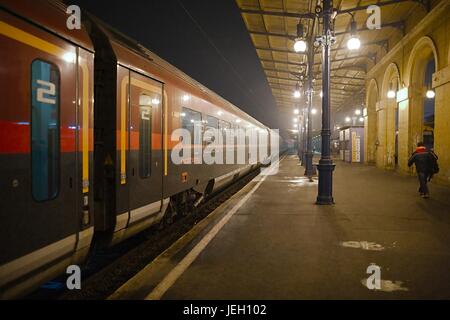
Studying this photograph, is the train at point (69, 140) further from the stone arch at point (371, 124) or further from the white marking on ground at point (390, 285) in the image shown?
the stone arch at point (371, 124)

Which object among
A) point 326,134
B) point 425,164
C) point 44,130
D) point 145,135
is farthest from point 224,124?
point 44,130

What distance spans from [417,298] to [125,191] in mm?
3623

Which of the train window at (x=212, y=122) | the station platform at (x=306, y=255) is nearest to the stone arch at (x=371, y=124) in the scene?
the station platform at (x=306, y=255)

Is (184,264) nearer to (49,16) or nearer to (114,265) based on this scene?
(114,265)

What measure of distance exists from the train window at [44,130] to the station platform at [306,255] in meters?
1.39

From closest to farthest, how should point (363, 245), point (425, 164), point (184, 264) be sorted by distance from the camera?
point (184, 264)
point (363, 245)
point (425, 164)

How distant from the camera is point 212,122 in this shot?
1057cm

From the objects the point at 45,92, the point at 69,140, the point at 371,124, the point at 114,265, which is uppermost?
the point at 371,124

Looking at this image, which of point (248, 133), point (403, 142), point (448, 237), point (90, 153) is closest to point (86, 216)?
point (90, 153)

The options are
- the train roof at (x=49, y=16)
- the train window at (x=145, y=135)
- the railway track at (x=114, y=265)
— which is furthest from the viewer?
the train window at (x=145, y=135)

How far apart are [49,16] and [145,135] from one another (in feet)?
8.01

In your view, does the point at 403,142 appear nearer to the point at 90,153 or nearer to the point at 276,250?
the point at 276,250

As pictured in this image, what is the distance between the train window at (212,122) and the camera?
10105mm

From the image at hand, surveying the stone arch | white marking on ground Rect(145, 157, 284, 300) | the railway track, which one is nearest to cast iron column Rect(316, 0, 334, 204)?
white marking on ground Rect(145, 157, 284, 300)
